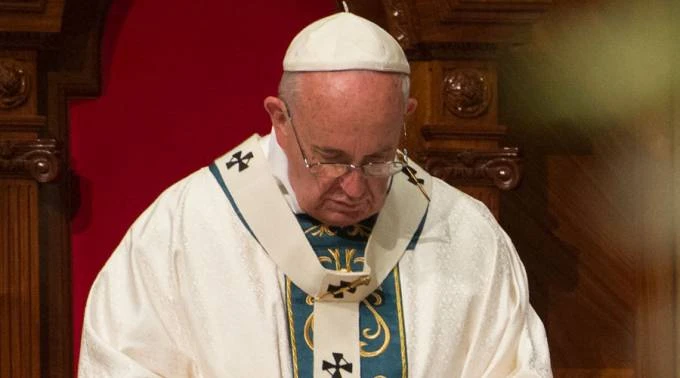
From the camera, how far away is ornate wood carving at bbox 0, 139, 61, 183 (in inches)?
194

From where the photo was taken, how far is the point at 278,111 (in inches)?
153

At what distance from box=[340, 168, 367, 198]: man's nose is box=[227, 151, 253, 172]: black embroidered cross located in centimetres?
44

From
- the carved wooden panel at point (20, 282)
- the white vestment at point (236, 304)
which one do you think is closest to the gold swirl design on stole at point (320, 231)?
the white vestment at point (236, 304)

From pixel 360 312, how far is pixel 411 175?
0.42 meters

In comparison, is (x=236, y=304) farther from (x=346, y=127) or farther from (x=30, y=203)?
(x=30, y=203)

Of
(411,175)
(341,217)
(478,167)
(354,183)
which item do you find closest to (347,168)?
(354,183)

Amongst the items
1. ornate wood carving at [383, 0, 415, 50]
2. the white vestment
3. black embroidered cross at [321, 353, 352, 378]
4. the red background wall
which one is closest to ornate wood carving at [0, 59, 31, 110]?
the red background wall

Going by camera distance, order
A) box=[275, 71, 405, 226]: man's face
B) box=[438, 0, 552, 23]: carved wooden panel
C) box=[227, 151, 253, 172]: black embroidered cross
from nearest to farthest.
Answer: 1. box=[275, 71, 405, 226]: man's face
2. box=[227, 151, 253, 172]: black embroidered cross
3. box=[438, 0, 552, 23]: carved wooden panel

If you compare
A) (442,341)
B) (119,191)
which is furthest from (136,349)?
(119,191)

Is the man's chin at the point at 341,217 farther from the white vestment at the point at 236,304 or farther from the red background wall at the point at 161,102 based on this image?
the red background wall at the point at 161,102

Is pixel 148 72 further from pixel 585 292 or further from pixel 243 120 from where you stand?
pixel 585 292

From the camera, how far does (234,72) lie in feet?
17.2

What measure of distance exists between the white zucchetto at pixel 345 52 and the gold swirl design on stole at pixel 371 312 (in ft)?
1.74

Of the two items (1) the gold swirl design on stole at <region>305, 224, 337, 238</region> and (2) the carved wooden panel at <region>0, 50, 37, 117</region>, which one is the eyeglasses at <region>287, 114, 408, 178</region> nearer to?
(1) the gold swirl design on stole at <region>305, 224, 337, 238</region>
